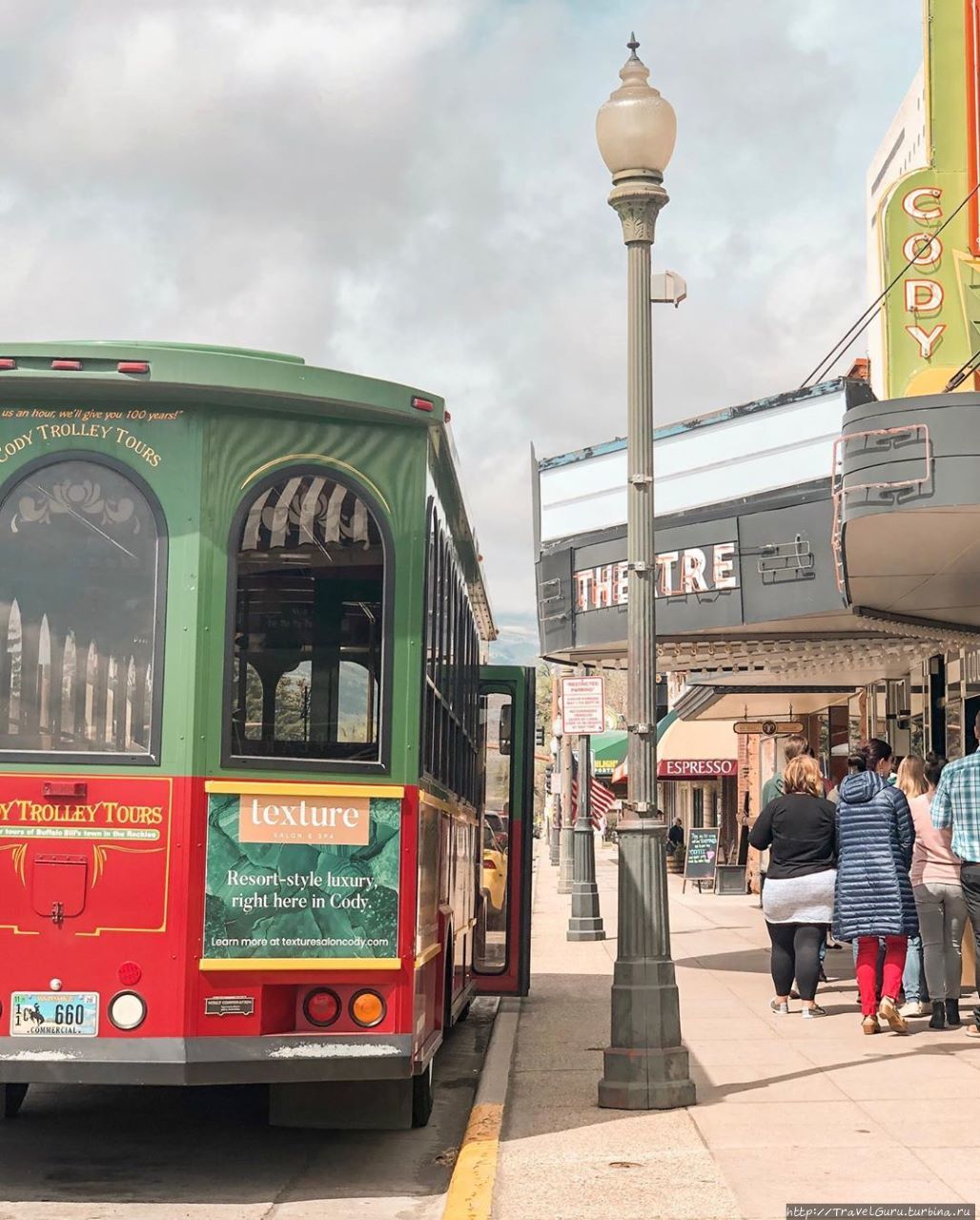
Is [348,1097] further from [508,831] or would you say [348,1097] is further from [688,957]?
[688,957]

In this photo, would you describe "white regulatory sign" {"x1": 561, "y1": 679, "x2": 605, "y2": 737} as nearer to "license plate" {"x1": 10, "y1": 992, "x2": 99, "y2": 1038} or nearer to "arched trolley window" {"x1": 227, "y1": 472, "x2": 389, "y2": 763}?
"arched trolley window" {"x1": 227, "y1": 472, "x2": 389, "y2": 763}

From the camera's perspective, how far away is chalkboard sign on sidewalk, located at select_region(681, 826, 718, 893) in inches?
1133

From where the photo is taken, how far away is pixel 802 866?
469 inches

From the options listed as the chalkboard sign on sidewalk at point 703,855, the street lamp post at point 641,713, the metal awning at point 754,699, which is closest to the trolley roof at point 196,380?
the street lamp post at point 641,713

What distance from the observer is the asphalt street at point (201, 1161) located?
694 cm

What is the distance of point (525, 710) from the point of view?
12.3 meters

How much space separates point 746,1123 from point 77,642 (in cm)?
393

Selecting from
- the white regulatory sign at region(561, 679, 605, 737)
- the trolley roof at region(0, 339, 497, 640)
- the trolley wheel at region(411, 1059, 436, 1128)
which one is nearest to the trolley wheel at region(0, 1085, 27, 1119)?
the trolley wheel at region(411, 1059, 436, 1128)

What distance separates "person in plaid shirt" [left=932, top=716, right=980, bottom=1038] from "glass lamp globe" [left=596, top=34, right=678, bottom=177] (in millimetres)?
4098

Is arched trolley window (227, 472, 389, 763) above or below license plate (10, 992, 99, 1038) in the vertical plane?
above

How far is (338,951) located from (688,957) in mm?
11081

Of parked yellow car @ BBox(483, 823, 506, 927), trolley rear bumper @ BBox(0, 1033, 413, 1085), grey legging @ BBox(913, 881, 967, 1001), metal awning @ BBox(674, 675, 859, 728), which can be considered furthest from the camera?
metal awning @ BBox(674, 675, 859, 728)

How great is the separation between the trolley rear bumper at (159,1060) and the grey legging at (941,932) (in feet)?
19.9

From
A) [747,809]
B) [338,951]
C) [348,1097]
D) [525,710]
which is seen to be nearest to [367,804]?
[338,951]
